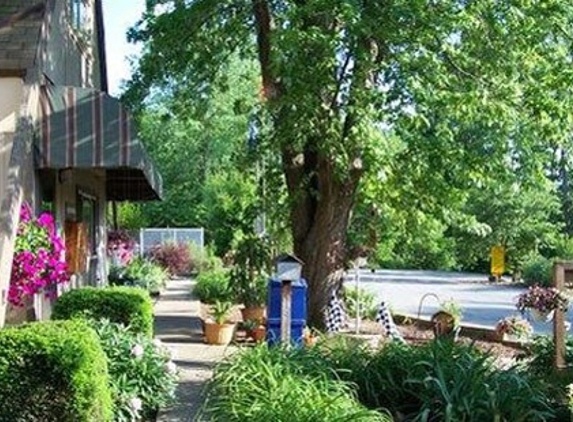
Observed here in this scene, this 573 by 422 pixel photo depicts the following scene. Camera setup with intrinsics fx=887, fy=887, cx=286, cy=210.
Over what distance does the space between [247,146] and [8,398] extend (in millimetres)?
10643

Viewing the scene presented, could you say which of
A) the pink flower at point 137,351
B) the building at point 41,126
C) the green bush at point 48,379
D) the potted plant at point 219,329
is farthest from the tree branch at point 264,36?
the green bush at point 48,379

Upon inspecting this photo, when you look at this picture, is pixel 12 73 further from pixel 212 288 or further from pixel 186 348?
pixel 212 288

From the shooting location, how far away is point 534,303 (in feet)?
33.0

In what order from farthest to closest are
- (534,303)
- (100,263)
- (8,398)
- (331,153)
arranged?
(100,263)
(331,153)
(534,303)
(8,398)

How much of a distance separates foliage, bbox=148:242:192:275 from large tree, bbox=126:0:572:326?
19.9 metres

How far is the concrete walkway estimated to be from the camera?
917 centimetres

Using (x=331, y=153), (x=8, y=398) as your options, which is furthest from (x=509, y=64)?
(x=8, y=398)

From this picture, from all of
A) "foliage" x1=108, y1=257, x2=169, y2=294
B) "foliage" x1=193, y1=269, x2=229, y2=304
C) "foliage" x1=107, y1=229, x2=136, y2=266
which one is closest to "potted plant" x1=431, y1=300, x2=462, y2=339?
"foliage" x1=193, y1=269, x2=229, y2=304

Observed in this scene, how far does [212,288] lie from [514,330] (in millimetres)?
8837

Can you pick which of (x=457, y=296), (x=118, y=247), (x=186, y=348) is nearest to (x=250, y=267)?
(x=186, y=348)

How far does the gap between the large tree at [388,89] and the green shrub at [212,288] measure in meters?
4.28

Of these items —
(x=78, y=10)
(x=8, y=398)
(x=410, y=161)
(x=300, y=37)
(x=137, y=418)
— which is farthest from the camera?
(x=78, y=10)

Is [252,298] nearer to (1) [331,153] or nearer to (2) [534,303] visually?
A: (1) [331,153]

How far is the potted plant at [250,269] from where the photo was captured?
1780 cm
